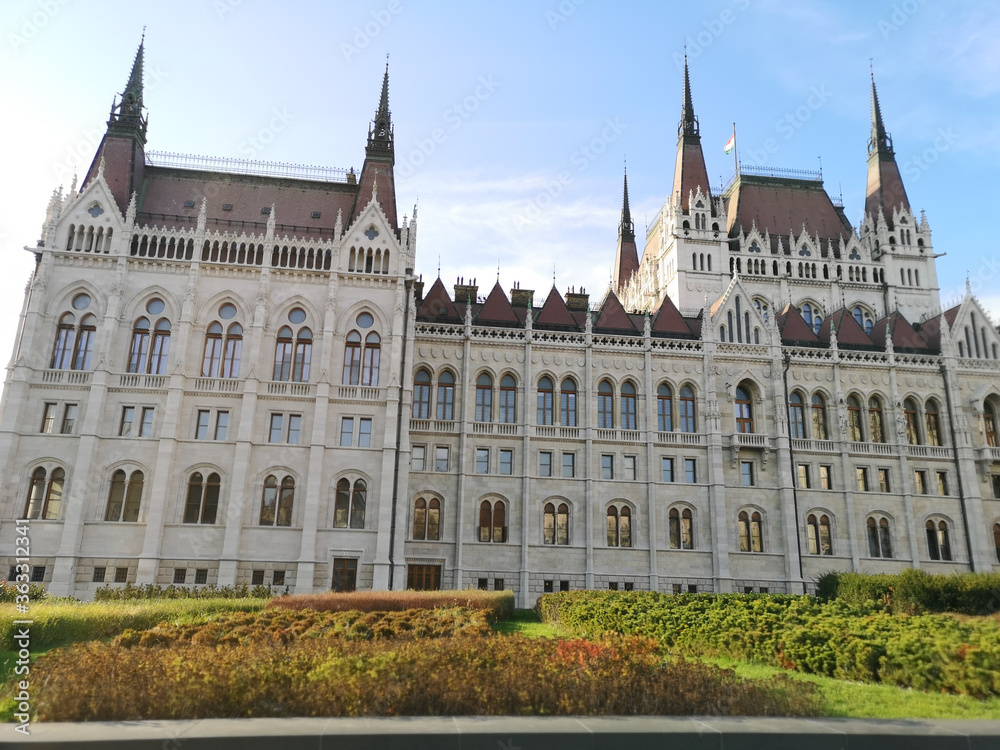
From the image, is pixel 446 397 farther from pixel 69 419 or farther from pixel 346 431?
pixel 69 419

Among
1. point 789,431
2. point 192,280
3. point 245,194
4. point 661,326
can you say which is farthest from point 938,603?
point 245,194

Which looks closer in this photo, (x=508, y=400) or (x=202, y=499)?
(x=202, y=499)

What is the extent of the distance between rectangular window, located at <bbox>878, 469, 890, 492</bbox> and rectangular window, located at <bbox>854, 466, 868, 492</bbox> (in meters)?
0.84

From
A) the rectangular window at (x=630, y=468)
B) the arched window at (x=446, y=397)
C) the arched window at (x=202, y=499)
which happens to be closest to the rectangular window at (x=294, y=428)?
the arched window at (x=202, y=499)

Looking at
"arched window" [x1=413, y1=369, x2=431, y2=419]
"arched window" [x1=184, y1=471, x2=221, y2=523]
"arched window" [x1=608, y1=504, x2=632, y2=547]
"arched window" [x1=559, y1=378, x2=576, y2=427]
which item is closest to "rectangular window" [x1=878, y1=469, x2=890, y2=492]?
"arched window" [x1=608, y1=504, x2=632, y2=547]

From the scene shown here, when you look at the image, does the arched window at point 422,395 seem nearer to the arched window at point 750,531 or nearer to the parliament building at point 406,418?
the parliament building at point 406,418

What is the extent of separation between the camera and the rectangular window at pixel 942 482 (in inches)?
1799

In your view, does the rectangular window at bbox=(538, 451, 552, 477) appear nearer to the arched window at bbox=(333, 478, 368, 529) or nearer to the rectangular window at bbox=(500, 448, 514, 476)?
the rectangular window at bbox=(500, 448, 514, 476)

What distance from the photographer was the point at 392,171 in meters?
46.8

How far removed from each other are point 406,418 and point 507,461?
6987mm

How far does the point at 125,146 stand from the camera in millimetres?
43500

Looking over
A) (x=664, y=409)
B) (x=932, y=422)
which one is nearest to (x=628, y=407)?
(x=664, y=409)

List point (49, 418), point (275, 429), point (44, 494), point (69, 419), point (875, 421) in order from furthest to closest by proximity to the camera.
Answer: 1. point (875, 421)
2. point (275, 429)
3. point (69, 419)
4. point (49, 418)
5. point (44, 494)

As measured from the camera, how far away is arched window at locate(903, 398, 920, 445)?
153 feet
